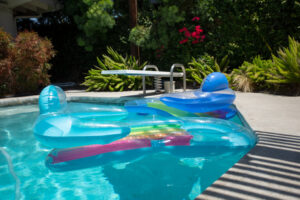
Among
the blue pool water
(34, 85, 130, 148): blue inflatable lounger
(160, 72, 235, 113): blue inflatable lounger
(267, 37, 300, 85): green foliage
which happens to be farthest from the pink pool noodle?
(267, 37, 300, 85): green foliage

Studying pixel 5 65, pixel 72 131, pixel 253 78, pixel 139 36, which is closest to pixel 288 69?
pixel 253 78

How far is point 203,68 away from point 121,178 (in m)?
7.09

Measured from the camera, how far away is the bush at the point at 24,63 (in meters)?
8.57

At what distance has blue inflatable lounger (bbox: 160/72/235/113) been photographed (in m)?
4.41

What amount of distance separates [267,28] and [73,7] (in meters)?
9.05

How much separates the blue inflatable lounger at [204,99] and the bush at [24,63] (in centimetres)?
648

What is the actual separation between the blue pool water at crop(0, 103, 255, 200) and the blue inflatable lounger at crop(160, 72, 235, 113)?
151 centimetres

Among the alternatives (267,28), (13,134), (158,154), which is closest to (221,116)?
(158,154)

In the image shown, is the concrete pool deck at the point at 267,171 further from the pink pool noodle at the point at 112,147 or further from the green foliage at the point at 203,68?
the green foliage at the point at 203,68

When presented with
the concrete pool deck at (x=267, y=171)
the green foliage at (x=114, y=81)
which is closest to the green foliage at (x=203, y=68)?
the green foliage at (x=114, y=81)

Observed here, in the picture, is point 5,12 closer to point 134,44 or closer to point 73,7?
point 73,7

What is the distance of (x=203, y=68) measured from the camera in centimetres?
897

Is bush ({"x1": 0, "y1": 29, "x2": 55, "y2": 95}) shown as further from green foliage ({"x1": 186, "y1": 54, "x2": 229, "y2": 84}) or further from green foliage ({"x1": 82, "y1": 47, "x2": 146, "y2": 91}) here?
green foliage ({"x1": 186, "y1": 54, "x2": 229, "y2": 84})

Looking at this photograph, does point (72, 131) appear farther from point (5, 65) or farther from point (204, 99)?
point (5, 65)
